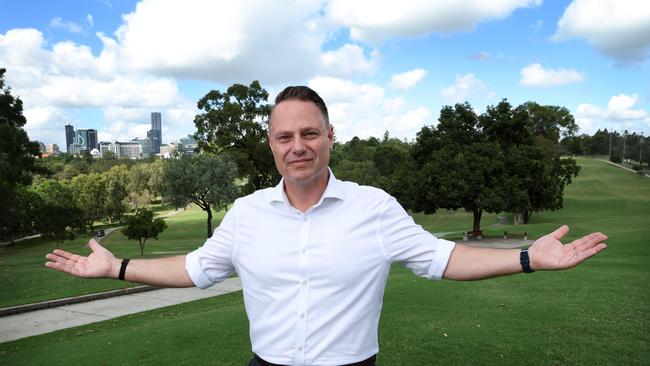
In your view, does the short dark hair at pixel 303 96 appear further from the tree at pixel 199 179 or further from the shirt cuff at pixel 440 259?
the tree at pixel 199 179

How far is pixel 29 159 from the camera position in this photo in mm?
31734

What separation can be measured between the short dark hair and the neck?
327 millimetres

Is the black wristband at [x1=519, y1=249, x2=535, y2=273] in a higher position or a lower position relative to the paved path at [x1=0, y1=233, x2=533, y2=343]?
higher

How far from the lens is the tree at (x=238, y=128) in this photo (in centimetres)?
3856

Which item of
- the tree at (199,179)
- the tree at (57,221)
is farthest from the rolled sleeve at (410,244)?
the tree at (57,221)

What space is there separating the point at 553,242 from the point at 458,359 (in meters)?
3.96

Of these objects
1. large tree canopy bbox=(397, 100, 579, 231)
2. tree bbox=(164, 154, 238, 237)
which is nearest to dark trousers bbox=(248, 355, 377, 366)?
large tree canopy bbox=(397, 100, 579, 231)

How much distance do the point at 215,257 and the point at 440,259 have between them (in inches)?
48.1

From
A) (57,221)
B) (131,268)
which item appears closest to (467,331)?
(131,268)

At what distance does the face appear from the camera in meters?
2.44

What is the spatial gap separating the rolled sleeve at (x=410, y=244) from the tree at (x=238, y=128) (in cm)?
3613

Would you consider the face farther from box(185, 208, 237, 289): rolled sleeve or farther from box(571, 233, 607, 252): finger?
box(571, 233, 607, 252): finger

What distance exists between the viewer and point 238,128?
128ft

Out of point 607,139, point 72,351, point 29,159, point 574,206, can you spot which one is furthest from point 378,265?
point 607,139
